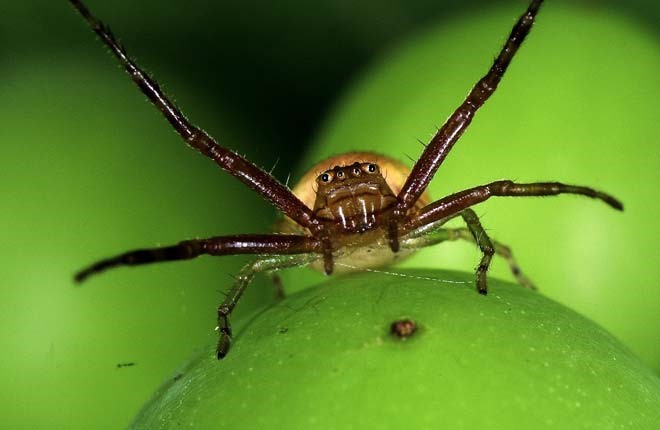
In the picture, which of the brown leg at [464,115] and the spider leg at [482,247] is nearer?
the spider leg at [482,247]

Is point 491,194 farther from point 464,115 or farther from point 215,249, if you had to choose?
point 215,249

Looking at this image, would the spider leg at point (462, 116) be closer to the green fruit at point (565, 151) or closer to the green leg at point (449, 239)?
the green leg at point (449, 239)

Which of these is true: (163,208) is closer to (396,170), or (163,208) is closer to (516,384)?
(396,170)

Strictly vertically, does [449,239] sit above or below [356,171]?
below

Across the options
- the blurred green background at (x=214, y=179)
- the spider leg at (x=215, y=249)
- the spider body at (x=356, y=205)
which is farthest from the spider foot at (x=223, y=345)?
the blurred green background at (x=214, y=179)

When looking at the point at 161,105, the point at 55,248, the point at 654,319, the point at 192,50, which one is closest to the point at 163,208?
the point at 55,248

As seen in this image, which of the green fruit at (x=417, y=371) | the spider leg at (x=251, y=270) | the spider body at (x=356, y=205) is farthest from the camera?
the spider body at (x=356, y=205)

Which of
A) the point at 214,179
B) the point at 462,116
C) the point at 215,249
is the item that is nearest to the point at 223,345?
the point at 215,249

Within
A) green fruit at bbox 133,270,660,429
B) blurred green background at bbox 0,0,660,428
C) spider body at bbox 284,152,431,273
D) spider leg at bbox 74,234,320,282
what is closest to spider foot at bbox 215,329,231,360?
green fruit at bbox 133,270,660,429
